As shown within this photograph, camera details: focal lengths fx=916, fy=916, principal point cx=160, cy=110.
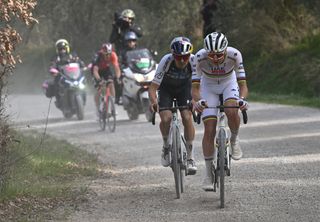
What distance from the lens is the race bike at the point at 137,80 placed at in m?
21.0

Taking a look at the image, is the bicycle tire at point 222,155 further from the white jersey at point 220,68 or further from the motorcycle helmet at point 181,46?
the motorcycle helmet at point 181,46

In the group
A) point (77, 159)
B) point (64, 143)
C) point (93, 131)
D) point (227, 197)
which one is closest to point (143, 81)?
point (93, 131)

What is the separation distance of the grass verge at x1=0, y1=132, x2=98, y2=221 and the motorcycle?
21.2 ft

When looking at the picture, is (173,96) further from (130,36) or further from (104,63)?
(130,36)

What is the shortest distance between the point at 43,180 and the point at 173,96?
2.24 meters

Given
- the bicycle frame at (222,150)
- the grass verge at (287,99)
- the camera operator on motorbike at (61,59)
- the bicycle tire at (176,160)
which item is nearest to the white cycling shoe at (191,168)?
the bicycle tire at (176,160)

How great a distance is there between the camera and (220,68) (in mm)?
10672

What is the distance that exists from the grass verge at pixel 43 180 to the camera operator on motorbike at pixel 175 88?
1.34m

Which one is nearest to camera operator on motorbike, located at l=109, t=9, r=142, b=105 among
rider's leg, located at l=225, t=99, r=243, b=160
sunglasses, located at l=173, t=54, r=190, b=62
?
sunglasses, located at l=173, t=54, r=190, b=62

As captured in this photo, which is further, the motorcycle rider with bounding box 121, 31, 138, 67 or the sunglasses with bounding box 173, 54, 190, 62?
the motorcycle rider with bounding box 121, 31, 138, 67

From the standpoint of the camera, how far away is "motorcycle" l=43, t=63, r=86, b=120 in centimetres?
2319

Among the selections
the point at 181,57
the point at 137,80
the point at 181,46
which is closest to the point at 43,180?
the point at 181,57

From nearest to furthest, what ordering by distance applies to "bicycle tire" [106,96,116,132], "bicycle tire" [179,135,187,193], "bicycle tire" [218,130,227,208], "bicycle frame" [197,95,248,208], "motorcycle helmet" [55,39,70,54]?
1. "bicycle tire" [218,130,227,208]
2. "bicycle frame" [197,95,248,208]
3. "bicycle tire" [179,135,187,193]
4. "bicycle tire" [106,96,116,132]
5. "motorcycle helmet" [55,39,70,54]

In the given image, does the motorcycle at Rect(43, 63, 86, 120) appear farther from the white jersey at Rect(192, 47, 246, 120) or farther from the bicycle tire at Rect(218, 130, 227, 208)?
the bicycle tire at Rect(218, 130, 227, 208)
